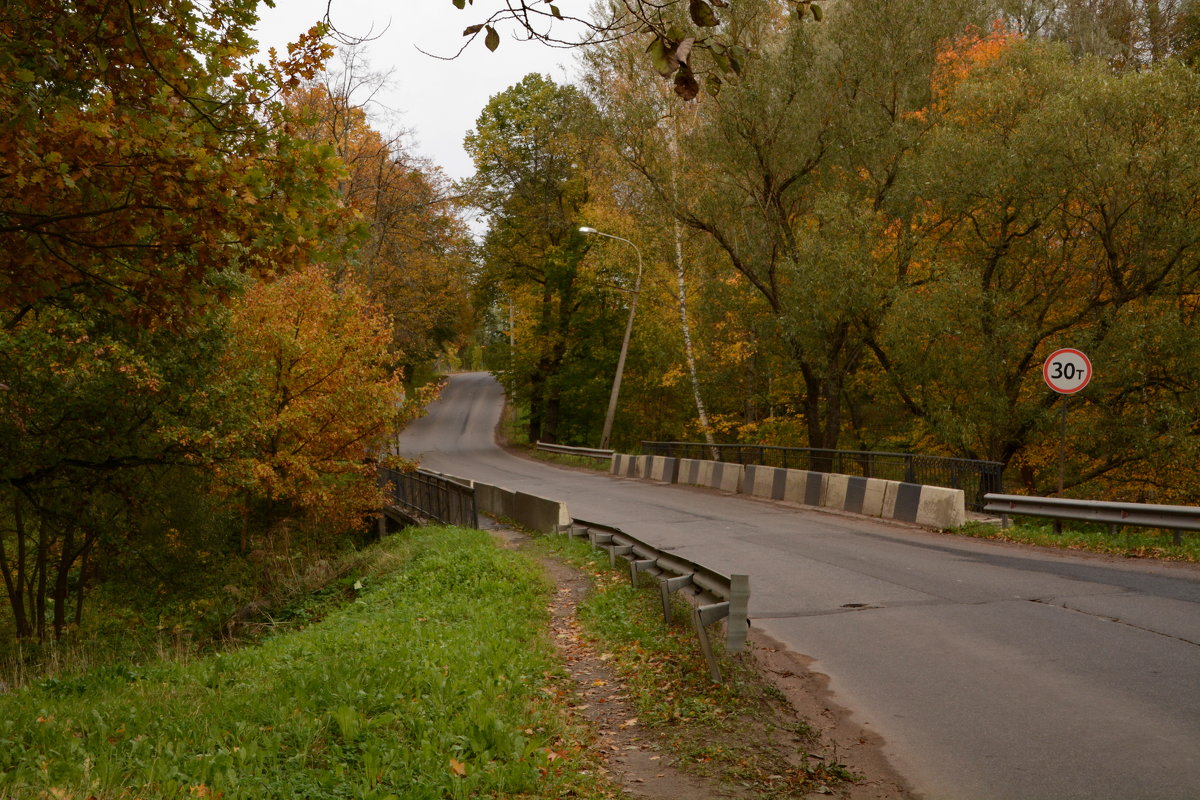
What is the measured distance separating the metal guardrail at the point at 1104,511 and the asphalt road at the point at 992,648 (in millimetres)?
1220

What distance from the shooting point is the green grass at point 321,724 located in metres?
4.96

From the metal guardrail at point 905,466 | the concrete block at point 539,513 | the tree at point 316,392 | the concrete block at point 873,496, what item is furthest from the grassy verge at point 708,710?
the tree at point 316,392

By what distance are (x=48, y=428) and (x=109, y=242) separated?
916 cm

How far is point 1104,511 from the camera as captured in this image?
13969 millimetres

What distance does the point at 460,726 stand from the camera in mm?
5805

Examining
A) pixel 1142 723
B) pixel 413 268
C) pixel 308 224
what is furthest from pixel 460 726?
pixel 413 268

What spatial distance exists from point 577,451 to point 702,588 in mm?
32565

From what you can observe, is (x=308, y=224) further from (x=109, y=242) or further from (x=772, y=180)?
(x=772, y=180)

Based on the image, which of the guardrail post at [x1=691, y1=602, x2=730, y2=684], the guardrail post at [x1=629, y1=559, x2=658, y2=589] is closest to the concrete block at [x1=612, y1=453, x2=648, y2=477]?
the guardrail post at [x1=629, y1=559, x2=658, y2=589]

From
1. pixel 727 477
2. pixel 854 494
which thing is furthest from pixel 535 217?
pixel 854 494

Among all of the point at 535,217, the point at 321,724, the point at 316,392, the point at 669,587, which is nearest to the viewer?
the point at 321,724

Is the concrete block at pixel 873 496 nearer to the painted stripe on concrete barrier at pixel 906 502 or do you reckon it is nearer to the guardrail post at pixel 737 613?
the painted stripe on concrete barrier at pixel 906 502

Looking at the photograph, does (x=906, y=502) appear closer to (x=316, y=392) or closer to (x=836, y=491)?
(x=836, y=491)

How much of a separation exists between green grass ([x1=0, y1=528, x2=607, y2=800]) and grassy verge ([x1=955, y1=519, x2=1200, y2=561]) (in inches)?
349
